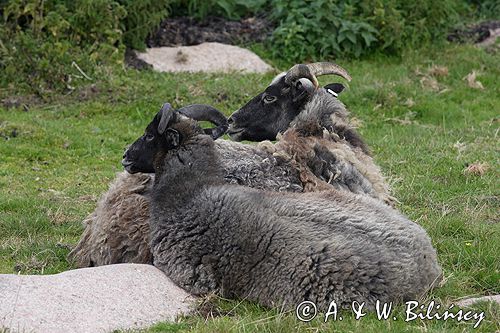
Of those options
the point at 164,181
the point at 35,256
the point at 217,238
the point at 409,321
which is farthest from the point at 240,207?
the point at 35,256

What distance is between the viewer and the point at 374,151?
1300 cm

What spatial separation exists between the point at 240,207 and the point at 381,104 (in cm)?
802

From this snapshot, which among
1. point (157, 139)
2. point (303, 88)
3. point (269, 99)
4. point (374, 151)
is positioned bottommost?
point (374, 151)

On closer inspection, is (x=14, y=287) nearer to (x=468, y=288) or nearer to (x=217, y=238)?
(x=217, y=238)

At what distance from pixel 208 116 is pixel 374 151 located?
4680mm

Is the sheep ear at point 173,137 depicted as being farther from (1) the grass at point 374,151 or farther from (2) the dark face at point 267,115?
(2) the dark face at point 267,115

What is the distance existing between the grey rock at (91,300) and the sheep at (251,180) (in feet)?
2.23

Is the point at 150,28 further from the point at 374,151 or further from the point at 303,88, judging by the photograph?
the point at 303,88

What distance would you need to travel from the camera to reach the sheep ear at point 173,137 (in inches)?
325

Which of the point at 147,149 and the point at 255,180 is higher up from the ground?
the point at 147,149

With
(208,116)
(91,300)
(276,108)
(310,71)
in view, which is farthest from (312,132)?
(91,300)

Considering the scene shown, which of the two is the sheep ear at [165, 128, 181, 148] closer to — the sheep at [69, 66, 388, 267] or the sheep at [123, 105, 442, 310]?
the sheep at [123, 105, 442, 310]

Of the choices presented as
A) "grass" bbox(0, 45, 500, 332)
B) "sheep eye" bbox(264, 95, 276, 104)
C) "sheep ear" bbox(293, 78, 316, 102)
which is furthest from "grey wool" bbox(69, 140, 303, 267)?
"sheep eye" bbox(264, 95, 276, 104)

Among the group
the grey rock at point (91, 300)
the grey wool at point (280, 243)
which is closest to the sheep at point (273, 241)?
the grey wool at point (280, 243)
